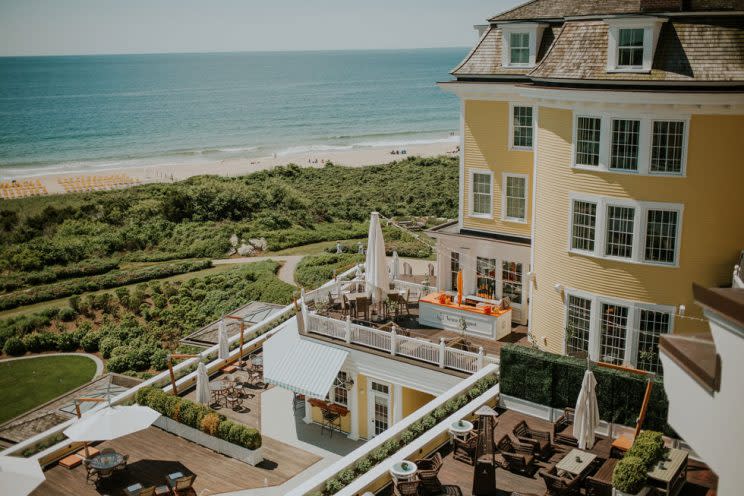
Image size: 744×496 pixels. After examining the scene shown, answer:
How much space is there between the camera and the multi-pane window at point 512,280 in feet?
80.5

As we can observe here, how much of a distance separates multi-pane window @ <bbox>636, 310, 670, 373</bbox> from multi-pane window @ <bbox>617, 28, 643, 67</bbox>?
22.2 feet

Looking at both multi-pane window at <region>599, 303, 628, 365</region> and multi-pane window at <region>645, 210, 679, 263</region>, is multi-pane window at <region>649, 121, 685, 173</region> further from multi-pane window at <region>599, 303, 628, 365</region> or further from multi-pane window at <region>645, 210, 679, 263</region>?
multi-pane window at <region>599, 303, 628, 365</region>

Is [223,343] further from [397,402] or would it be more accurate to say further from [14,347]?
[14,347]

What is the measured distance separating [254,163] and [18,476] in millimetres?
99823

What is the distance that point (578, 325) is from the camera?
20.3 meters

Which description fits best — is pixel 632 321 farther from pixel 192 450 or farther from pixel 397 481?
pixel 192 450

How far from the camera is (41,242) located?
56.6 metres

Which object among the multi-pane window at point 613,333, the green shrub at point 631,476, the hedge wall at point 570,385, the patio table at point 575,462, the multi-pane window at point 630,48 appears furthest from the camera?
the multi-pane window at point 613,333

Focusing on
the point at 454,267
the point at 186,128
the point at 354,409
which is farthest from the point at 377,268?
the point at 186,128

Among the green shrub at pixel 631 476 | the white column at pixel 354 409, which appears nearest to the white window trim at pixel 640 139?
the green shrub at pixel 631 476

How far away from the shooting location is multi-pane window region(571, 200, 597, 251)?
19.5 metres

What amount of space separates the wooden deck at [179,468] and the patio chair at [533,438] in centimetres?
789

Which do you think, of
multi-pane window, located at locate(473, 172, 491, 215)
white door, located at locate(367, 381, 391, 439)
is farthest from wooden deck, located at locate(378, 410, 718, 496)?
multi-pane window, located at locate(473, 172, 491, 215)

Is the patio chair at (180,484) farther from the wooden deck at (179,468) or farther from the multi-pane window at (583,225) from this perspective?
the multi-pane window at (583,225)
